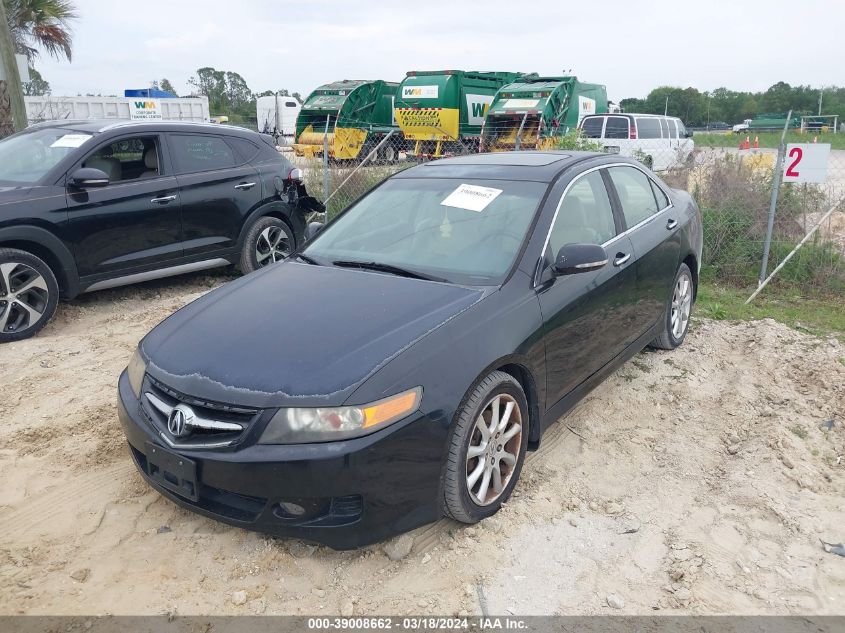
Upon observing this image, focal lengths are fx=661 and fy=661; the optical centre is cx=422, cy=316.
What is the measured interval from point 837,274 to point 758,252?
0.83 metres

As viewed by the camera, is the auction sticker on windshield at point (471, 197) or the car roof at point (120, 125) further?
the car roof at point (120, 125)

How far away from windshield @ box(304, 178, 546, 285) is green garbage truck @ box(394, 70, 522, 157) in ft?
54.1

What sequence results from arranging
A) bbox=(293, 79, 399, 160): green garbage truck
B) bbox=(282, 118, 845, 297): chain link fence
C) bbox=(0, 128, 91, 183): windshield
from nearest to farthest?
bbox=(0, 128, 91, 183): windshield → bbox=(282, 118, 845, 297): chain link fence → bbox=(293, 79, 399, 160): green garbage truck

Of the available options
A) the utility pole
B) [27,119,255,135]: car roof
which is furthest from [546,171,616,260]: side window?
the utility pole

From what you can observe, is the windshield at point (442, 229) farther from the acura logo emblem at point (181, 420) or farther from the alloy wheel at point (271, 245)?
the alloy wheel at point (271, 245)

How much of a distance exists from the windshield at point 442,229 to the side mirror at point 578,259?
237mm

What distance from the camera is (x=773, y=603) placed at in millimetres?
2646

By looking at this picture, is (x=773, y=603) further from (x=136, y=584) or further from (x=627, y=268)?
(x=136, y=584)

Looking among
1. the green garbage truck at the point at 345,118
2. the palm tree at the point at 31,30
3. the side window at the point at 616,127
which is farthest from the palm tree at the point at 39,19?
the side window at the point at 616,127

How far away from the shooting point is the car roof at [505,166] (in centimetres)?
394

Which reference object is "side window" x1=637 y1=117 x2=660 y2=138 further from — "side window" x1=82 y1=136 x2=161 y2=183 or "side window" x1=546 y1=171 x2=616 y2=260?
"side window" x1=546 y1=171 x2=616 y2=260

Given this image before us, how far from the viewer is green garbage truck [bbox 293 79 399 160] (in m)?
21.7

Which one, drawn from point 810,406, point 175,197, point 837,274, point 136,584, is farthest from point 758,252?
point 136,584

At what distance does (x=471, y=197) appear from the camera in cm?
384
